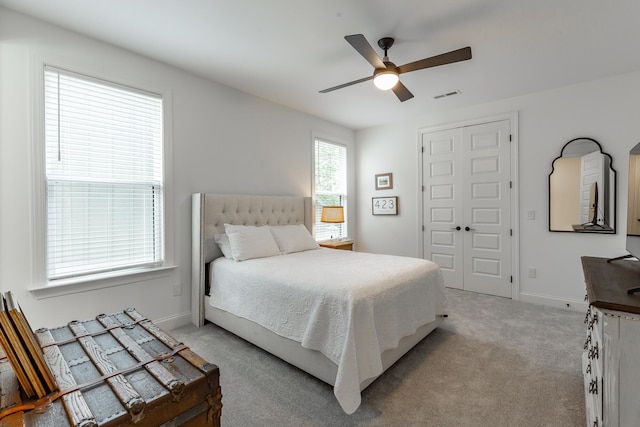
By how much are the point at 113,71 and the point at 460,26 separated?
3029 mm

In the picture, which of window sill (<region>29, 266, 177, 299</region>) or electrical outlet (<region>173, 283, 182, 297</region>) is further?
electrical outlet (<region>173, 283, 182, 297</region>)

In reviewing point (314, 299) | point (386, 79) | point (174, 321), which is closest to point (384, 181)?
Answer: point (386, 79)

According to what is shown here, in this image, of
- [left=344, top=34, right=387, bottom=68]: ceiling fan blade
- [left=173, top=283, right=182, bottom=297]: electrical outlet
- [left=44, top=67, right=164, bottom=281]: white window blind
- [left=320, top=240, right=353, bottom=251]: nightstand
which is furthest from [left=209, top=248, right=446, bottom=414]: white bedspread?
[left=344, top=34, right=387, bottom=68]: ceiling fan blade

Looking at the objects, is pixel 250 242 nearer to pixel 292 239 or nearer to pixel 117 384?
pixel 292 239

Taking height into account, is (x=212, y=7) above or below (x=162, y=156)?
above

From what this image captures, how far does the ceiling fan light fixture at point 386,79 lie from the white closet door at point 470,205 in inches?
89.8

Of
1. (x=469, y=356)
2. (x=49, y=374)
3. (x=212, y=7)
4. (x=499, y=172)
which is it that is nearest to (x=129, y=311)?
(x=49, y=374)

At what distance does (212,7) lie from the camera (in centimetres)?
211

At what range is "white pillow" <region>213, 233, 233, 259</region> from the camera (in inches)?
120

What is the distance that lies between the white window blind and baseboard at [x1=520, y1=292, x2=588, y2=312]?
14.6 ft

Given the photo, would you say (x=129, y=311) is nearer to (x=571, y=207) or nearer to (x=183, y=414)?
(x=183, y=414)

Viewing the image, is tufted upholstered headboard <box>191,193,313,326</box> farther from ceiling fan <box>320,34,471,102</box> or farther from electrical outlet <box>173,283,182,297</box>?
ceiling fan <box>320,34,471,102</box>

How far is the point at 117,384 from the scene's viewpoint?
1.08 metres

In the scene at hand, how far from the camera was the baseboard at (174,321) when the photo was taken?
2.92 meters
